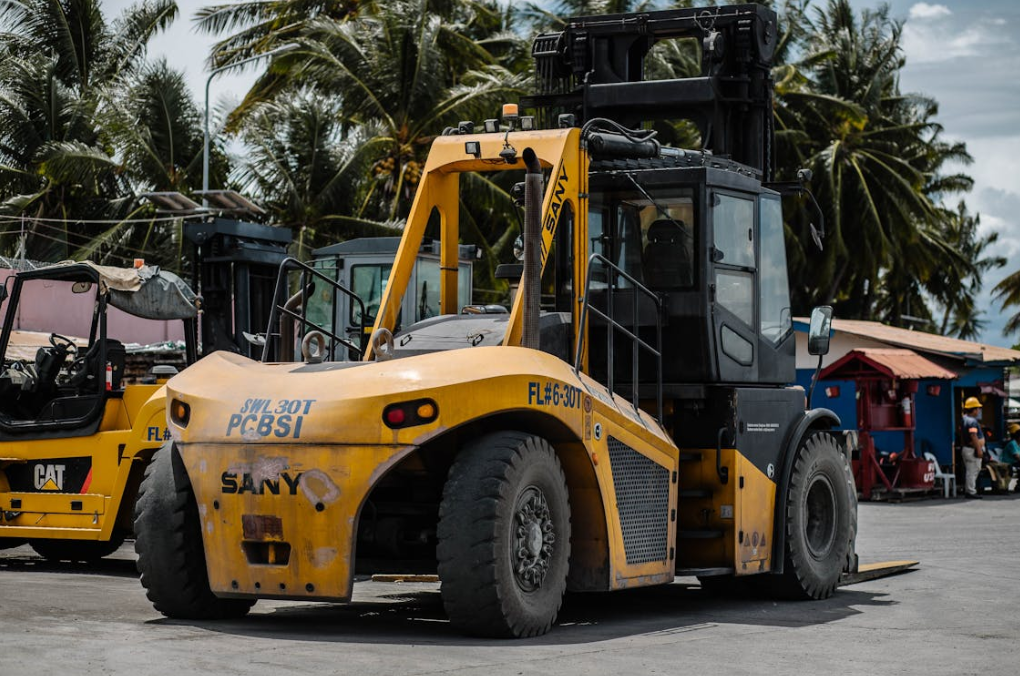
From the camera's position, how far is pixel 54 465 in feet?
46.2

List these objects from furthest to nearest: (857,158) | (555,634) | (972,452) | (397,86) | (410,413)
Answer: (857,158)
(397,86)
(972,452)
(555,634)
(410,413)

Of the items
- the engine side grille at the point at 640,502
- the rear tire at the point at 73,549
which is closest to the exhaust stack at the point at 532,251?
the engine side grille at the point at 640,502

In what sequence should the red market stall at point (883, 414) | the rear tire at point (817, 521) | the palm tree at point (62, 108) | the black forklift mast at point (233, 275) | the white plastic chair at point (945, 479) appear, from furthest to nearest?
the palm tree at point (62, 108)
the white plastic chair at point (945, 479)
the red market stall at point (883, 414)
the black forklift mast at point (233, 275)
the rear tire at point (817, 521)

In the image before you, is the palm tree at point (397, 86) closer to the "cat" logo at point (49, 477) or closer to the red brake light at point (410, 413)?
the "cat" logo at point (49, 477)

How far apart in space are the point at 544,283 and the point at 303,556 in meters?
3.26

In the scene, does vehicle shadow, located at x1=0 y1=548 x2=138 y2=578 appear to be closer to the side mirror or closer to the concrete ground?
→ the concrete ground

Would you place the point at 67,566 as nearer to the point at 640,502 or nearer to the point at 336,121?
the point at 640,502

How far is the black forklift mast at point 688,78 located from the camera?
12250 mm

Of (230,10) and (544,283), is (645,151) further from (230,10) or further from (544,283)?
(230,10)

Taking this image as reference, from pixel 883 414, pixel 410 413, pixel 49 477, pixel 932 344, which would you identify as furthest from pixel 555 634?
pixel 932 344

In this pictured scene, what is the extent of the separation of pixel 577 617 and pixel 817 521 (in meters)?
2.78

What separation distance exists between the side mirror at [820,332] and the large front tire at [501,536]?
3.57m

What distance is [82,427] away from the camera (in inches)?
551

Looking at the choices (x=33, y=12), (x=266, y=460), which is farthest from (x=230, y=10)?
(x=266, y=460)
